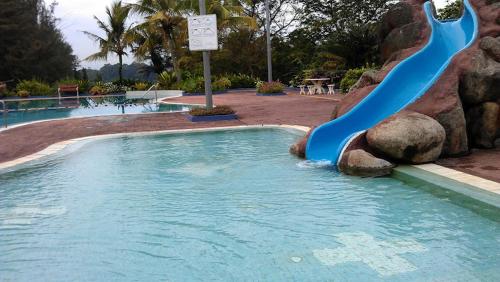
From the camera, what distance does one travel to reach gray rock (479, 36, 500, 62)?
8.34 meters

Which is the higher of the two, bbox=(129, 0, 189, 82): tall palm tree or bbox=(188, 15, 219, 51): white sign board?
bbox=(129, 0, 189, 82): tall palm tree

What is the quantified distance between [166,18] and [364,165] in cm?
2475

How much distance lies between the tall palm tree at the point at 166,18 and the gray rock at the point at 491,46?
23.4 meters

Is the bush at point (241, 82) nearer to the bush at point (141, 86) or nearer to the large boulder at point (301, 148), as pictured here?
the bush at point (141, 86)

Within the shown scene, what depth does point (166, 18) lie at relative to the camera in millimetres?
29578

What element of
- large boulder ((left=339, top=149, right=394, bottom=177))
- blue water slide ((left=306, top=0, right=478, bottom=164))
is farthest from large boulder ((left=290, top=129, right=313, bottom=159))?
large boulder ((left=339, top=149, right=394, bottom=177))

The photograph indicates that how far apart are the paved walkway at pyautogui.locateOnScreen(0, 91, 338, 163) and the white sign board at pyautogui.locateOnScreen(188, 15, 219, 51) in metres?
2.46

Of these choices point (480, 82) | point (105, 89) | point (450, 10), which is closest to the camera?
point (480, 82)

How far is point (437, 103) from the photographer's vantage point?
767 centimetres

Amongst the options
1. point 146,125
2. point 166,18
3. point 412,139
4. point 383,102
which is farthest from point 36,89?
point 412,139

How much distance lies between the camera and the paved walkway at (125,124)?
37.0 feet

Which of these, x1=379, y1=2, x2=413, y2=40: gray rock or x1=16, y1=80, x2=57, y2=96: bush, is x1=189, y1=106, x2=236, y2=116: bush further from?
x1=16, y1=80, x2=57, y2=96: bush

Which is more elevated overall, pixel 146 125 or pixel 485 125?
pixel 485 125

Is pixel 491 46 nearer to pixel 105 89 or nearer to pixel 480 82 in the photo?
pixel 480 82
